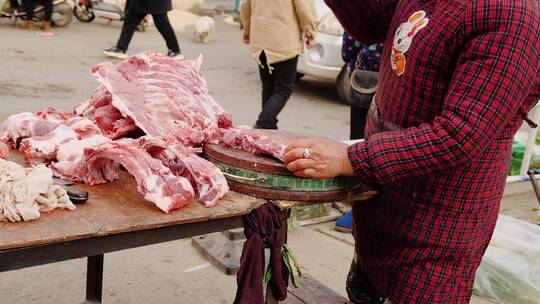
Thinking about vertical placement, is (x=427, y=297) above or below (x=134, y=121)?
below

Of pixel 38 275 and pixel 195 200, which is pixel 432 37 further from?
pixel 38 275

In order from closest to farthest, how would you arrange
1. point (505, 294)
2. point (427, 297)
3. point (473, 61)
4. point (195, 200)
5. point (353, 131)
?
point (473, 61) < point (195, 200) < point (427, 297) < point (505, 294) < point (353, 131)

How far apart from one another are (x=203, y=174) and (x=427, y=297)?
920 mm

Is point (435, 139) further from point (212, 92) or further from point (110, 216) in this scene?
point (212, 92)

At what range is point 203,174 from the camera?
221 centimetres

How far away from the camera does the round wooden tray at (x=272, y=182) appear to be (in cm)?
225

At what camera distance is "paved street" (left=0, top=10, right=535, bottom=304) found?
402 centimetres

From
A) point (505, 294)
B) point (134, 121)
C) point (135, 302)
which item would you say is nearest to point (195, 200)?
point (134, 121)

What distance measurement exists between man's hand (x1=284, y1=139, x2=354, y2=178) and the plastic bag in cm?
235

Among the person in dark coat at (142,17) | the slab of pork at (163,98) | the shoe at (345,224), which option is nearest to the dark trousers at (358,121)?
the shoe at (345,224)

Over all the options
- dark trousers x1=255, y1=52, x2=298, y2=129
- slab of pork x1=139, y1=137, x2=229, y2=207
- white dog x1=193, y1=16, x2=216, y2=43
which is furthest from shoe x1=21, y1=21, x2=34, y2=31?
slab of pork x1=139, y1=137, x2=229, y2=207

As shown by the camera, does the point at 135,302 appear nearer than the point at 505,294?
Yes

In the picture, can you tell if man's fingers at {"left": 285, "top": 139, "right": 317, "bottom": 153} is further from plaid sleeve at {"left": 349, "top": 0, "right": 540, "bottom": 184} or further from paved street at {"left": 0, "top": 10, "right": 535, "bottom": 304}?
paved street at {"left": 0, "top": 10, "right": 535, "bottom": 304}

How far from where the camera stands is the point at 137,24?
1025 cm
